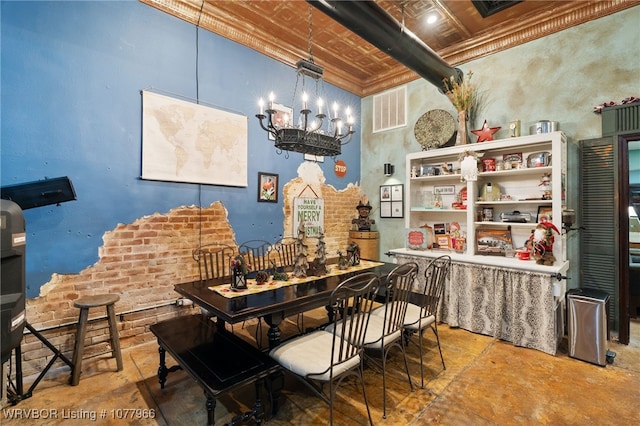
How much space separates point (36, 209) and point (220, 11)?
112 inches

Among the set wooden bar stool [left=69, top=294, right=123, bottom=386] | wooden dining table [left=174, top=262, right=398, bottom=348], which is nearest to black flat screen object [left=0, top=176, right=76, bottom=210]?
wooden bar stool [left=69, top=294, right=123, bottom=386]

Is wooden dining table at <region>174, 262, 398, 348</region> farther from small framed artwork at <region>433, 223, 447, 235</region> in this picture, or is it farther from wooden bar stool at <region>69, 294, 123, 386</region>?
small framed artwork at <region>433, 223, 447, 235</region>

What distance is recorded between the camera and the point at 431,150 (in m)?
3.97

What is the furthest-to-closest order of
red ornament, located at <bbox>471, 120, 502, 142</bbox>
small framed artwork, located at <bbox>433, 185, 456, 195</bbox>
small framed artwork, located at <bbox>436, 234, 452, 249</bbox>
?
small framed artwork, located at <bbox>433, 185, 456, 195</bbox>, small framed artwork, located at <bbox>436, 234, 452, 249</bbox>, red ornament, located at <bbox>471, 120, 502, 142</bbox>

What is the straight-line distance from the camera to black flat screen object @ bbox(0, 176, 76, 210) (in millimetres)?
2205

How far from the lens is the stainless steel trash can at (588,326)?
8.46ft

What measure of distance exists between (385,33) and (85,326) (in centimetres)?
381

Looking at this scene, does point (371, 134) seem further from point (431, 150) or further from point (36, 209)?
point (36, 209)

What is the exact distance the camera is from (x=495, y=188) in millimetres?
3557

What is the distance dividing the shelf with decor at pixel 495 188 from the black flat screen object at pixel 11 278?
3923 mm

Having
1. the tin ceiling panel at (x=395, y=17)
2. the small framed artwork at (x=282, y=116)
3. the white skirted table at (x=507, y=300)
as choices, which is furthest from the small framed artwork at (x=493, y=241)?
the small framed artwork at (x=282, y=116)

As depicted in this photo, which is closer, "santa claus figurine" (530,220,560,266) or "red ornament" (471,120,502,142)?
"santa claus figurine" (530,220,560,266)

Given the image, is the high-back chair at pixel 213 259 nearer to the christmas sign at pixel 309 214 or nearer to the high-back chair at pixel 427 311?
the christmas sign at pixel 309 214

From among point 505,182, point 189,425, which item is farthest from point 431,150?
point 189,425
